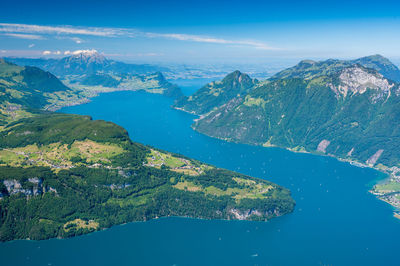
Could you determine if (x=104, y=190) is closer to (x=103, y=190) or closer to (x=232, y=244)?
(x=103, y=190)

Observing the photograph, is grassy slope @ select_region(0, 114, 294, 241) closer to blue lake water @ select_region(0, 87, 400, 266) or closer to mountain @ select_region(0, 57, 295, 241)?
A: mountain @ select_region(0, 57, 295, 241)

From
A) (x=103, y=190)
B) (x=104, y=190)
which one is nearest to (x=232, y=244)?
(x=104, y=190)

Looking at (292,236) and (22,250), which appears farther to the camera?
(292,236)

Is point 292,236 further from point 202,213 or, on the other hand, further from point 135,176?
point 135,176

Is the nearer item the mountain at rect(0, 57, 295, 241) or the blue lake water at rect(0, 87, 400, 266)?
the blue lake water at rect(0, 87, 400, 266)

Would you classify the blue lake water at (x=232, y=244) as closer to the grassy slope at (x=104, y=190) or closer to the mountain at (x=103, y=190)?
the mountain at (x=103, y=190)

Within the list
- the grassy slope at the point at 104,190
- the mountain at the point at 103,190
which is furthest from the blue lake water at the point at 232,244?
the grassy slope at the point at 104,190

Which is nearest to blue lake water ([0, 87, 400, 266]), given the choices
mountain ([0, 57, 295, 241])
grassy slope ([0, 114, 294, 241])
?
mountain ([0, 57, 295, 241])

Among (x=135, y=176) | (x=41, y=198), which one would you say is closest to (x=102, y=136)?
(x=135, y=176)
